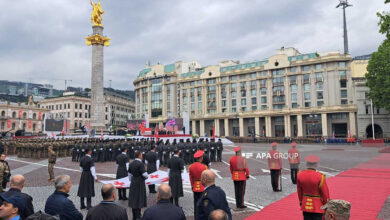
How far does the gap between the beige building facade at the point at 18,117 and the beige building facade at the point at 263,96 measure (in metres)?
33.4

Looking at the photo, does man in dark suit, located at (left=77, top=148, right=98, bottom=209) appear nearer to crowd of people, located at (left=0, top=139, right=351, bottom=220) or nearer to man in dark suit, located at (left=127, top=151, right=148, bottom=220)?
crowd of people, located at (left=0, top=139, right=351, bottom=220)

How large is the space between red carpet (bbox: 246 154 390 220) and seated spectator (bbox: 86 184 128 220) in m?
4.93

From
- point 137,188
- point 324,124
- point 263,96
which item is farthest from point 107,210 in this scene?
point 263,96

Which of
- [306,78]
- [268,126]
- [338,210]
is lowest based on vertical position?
[338,210]

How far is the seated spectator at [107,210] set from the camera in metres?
4.18

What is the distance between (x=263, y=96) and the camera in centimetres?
6688

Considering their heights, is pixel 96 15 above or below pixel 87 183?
above

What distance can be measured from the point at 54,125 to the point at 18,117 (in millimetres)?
48787

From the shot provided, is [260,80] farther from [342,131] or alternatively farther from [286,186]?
[286,186]

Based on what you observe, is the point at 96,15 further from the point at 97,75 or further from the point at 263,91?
the point at 263,91

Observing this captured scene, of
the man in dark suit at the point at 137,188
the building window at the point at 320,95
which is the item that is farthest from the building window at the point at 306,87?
the man in dark suit at the point at 137,188

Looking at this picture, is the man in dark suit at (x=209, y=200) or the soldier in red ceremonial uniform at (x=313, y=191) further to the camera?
the soldier in red ceremonial uniform at (x=313, y=191)

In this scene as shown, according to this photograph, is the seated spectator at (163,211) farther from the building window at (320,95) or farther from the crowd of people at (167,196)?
the building window at (320,95)

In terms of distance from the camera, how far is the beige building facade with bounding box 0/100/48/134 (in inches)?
3027
